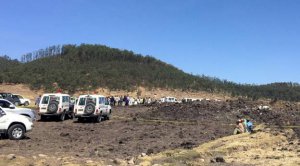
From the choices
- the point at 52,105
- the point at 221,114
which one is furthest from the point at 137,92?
the point at 52,105

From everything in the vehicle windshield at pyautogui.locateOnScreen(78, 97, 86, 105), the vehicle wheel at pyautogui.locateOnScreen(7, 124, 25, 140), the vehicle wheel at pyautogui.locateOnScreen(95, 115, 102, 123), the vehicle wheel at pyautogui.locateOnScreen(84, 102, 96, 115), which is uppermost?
the vehicle windshield at pyautogui.locateOnScreen(78, 97, 86, 105)

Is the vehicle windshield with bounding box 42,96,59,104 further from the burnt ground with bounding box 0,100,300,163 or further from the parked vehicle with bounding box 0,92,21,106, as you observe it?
the parked vehicle with bounding box 0,92,21,106

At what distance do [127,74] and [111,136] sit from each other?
8976 cm

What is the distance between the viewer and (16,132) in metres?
21.3

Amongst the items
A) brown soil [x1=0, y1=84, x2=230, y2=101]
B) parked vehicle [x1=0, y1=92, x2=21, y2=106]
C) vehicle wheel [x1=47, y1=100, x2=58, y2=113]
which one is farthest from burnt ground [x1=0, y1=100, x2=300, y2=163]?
brown soil [x1=0, y1=84, x2=230, y2=101]

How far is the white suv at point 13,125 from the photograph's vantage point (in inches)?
821

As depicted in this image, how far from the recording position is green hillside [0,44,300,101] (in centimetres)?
9688

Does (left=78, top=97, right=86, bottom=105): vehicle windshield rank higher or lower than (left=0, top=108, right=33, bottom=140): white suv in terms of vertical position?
higher

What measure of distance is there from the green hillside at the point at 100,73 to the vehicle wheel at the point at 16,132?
6900 cm

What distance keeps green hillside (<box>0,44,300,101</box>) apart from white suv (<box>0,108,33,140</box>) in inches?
2717

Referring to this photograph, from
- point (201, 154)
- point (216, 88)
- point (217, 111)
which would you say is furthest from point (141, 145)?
point (216, 88)

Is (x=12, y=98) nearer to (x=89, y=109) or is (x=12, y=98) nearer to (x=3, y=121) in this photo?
(x=89, y=109)

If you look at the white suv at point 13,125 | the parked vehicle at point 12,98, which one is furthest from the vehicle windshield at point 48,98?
the parked vehicle at point 12,98

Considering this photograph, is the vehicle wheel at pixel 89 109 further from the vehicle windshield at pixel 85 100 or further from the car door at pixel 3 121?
the car door at pixel 3 121
